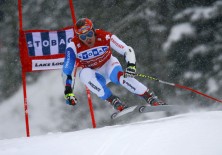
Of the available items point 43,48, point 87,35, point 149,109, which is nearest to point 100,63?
point 87,35

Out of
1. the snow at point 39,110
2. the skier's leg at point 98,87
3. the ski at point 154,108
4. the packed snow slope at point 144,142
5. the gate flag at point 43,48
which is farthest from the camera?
the snow at point 39,110

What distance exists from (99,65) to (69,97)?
66 centimetres

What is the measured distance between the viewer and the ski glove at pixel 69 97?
17.6 feet

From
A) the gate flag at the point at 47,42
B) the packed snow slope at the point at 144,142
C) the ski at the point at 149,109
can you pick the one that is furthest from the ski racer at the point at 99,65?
the gate flag at the point at 47,42

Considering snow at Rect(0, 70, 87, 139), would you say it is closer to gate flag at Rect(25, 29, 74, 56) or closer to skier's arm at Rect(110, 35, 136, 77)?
gate flag at Rect(25, 29, 74, 56)

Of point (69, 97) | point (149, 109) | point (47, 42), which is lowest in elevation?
point (149, 109)

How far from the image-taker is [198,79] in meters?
17.8

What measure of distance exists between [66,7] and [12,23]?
2338mm

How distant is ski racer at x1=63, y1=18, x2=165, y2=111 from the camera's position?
5.43 metres

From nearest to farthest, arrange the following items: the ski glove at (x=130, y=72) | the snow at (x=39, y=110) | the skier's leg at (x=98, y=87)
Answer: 1. the ski glove at (x=130, y=72)
2. the skier's leg at (x=98, y=87)
3. the snow at (x=39, y=110)

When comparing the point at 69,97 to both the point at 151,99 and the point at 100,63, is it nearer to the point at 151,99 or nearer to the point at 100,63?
the point at 100,63

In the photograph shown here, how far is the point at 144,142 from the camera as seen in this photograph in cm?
313

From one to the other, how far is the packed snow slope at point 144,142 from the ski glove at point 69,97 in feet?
4.81

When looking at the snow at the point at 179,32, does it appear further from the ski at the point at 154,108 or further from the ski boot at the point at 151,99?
the ski at the point at 154,108
